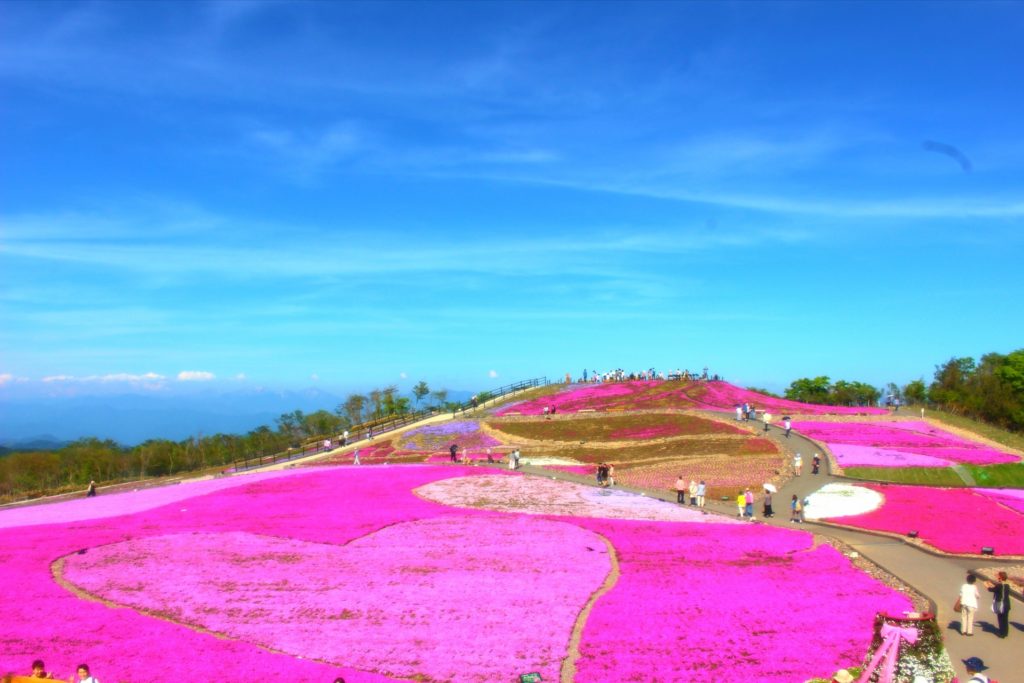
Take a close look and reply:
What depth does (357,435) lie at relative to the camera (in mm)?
75438

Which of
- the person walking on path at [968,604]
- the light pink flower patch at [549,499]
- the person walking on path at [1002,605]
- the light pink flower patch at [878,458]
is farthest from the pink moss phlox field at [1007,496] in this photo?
the person walking on path at [968,604]

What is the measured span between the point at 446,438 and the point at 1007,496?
45.3 m

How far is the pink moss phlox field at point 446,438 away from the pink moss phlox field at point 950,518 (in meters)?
36.8

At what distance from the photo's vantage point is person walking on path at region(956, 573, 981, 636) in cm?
1867

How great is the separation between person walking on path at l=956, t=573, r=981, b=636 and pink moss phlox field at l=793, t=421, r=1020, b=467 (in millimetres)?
29449

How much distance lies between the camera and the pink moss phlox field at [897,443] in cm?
4744

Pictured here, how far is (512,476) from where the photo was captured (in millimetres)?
49219

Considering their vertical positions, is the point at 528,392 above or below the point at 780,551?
above

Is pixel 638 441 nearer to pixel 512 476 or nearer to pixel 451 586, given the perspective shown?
pixel 512 476

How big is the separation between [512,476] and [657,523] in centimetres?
1737

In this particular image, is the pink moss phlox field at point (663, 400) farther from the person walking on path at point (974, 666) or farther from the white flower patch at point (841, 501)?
the person walking on path at point (974, 666)

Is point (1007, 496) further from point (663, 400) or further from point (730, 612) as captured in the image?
point (663, 400)

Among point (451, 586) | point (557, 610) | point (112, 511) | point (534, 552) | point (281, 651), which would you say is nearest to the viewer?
point (281, 651)

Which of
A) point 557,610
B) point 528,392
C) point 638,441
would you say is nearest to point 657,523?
point 557,610
